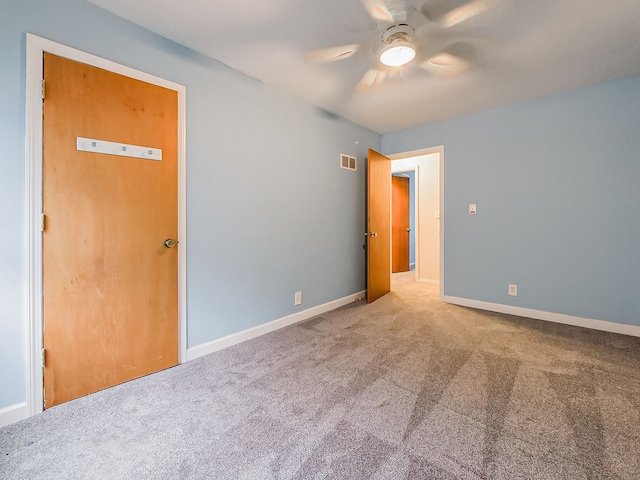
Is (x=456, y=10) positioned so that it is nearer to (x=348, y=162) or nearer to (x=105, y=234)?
(x=348, y=162)

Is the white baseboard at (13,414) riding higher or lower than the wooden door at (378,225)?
lower

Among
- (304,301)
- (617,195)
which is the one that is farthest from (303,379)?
(617,195)

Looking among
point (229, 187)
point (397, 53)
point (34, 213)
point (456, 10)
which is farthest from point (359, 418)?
point (456, 10)

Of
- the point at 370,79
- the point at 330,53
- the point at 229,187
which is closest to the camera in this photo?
the point at 330,53

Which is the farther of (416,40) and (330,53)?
(330,53)

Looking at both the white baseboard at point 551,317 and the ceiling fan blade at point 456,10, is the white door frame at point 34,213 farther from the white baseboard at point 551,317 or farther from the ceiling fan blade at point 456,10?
the white baseboard at point 551,317

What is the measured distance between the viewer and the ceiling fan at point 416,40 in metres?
1.74

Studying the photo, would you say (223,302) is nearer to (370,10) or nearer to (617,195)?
(370,10)

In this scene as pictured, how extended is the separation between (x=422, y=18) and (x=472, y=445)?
8.19ft

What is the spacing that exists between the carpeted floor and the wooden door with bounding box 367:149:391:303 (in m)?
1.47

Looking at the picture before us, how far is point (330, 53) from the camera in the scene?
2236 mm

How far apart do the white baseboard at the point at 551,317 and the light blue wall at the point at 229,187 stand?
146 centimetres

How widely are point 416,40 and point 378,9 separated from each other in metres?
0.47

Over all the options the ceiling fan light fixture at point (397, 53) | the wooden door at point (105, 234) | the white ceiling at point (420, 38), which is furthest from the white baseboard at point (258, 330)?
the ceiling fan light fixture at point (397, 53)
